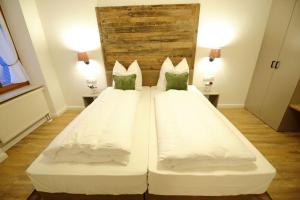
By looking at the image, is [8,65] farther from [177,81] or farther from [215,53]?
[215,53]

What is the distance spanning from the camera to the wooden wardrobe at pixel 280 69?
2195 millimetres

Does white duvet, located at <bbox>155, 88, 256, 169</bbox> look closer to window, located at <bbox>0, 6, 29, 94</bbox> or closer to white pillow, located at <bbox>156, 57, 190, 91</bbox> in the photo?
white pillow, located at <bbox>156, 57, 190, 91</bbox>

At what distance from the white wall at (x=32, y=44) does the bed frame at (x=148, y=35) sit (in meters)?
1.09

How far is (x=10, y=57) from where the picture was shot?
2545mm

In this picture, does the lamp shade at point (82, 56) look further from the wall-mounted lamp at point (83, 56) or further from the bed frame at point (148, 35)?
the bed frame at point (148, 35)

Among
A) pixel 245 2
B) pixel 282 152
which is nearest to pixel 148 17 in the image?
pixel 245 2

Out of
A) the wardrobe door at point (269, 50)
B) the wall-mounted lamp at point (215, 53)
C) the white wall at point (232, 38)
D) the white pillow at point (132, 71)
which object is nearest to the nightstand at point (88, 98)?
the white pillow at point (132, 71)

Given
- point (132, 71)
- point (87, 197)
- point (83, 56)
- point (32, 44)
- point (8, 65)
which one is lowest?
point (87, 197)

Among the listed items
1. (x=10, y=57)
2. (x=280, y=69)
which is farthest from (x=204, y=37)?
(x=10, y=57)

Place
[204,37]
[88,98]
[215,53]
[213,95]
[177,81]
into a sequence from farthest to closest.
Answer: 1. [88,98]
2. [213,95]
3. [204,37]
4. [215,53]
5. [177,81]

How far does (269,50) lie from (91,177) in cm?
323

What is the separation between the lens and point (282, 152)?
6.78 ft

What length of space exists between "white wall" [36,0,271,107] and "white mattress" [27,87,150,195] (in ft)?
7.08

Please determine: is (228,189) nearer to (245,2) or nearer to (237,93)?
(237,93)
